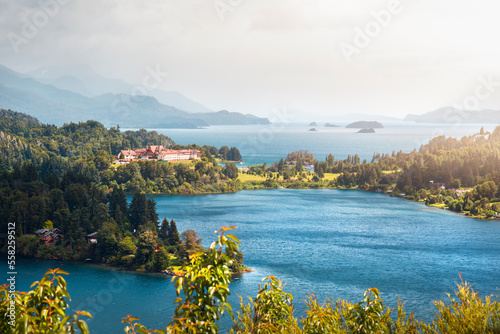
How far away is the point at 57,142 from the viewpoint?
198 feet

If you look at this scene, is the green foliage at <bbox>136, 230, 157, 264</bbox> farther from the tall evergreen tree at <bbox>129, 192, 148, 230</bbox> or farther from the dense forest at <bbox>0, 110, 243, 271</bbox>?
the tall evergreen tree at <bbox>129, 192, 148, 230</bbox>

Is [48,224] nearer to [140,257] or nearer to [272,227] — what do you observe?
[140,257]

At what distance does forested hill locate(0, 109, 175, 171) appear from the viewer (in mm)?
51906

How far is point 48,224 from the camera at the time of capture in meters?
23.5

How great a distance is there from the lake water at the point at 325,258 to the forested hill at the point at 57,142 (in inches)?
943

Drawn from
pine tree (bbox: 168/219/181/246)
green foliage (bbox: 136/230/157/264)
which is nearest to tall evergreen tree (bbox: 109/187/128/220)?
pine tree (bbox: 168/219/181/246)

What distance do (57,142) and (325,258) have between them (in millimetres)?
50950

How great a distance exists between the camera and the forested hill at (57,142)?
2044 inches

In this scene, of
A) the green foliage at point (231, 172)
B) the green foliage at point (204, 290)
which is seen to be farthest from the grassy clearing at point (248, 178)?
the green foliage at point (204, 290)

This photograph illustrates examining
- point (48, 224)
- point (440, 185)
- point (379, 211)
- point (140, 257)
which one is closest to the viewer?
point (140, 257)

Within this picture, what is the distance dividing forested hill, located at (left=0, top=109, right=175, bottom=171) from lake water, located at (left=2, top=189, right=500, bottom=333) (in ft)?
78.6

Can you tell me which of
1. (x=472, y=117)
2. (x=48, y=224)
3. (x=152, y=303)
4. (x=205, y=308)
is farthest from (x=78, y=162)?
(x=472, y=117)

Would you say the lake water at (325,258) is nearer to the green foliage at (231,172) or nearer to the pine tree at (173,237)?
the pine tree at (173,237)

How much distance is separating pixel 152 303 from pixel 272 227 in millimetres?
14356
